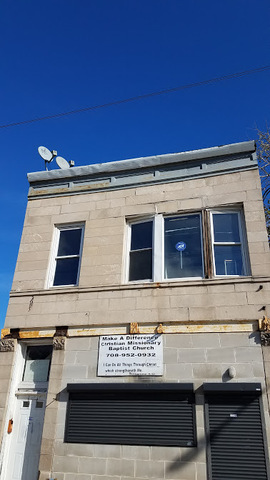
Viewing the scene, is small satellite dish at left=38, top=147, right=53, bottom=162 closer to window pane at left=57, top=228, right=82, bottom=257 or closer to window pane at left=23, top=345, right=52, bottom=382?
window pane at left=57, top=228, right=82, bottom=257

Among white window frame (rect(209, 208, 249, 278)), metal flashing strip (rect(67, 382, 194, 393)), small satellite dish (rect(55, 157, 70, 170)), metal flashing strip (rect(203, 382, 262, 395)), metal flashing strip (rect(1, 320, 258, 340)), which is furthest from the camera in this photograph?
small satellite dish (rect(55, 157, 70, 170))

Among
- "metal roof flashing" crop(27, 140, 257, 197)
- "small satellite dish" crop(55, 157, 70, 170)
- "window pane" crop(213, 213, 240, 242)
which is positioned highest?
"small satellite dish" crop(55, 157, 70, 170)

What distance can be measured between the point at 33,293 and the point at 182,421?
430cm

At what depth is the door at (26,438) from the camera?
728cm

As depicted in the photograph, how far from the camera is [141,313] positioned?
760 cm

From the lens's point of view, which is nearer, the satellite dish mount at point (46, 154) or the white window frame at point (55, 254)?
the white window frame at point (55, 254)

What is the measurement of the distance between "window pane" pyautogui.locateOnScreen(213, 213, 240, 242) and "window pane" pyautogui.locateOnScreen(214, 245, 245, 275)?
200mm

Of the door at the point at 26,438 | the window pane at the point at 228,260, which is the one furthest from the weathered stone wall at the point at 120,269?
the door at the point at 26,438

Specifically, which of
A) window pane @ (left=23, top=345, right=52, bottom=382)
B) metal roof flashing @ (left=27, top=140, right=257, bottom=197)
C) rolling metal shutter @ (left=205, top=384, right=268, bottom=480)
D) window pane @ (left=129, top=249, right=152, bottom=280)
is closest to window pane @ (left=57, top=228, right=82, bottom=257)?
metal roof flashing @ (left=27, top=140, right=257, bottom=197)

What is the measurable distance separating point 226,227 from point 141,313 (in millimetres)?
2756

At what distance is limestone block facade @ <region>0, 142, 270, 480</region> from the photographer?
6.59m

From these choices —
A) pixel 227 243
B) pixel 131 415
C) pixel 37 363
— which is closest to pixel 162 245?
pixel 227 243

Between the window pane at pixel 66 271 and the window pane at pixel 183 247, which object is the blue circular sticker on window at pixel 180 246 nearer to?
the window pane at pixel 183 247

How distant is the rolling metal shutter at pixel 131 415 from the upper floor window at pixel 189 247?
2386 millimetres
